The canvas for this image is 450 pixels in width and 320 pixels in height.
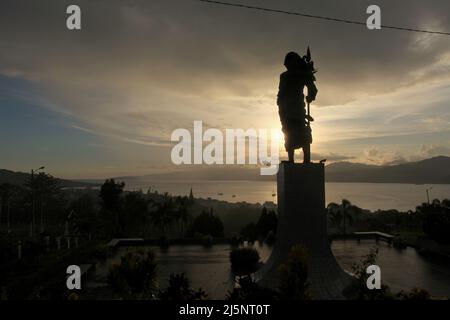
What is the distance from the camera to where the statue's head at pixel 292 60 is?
14195 mm

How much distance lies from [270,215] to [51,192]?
53771 mm

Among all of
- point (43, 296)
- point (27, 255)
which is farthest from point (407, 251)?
point (27, 255)

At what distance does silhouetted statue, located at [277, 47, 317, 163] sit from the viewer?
1416 cm

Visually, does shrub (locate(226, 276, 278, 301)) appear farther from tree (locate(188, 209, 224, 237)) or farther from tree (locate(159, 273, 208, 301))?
tree (locate(188, 209, 224, 237))

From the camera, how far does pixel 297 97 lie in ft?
46.8

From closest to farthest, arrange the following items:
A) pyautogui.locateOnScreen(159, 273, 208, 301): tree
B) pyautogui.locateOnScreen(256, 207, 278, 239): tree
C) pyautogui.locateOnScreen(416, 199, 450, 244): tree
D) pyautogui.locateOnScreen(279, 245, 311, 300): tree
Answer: pyautogui.locateOnScreen(159, 273, 208, 301): tree, pyautogui.locateOnScreen(279, 245, 311, 300): tree, pyautogui.locateOnScreen(416, 199, 450, 244): tree, pyautogui.locateOnScreen(256, 207, 278, 239): tree

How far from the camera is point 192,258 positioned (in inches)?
812

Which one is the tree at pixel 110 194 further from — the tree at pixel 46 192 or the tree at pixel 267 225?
the tree at pixel 46 192

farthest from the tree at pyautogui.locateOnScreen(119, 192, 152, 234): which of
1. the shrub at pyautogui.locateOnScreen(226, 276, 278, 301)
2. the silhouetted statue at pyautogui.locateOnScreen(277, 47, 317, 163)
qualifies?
the shrub at pyautogui.locateOnScreen(226, 276, 278, 301)

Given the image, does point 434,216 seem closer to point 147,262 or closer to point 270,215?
point 270,215

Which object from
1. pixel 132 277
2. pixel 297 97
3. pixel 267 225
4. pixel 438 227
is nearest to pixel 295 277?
pixel 132 277

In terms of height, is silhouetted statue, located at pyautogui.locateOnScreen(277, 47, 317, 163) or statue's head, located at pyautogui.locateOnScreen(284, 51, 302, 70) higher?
statue's head, located at pyautogui.locateOnScreen(284, 51, 302, 70)

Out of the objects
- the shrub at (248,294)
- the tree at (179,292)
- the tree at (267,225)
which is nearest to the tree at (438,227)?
the tree at (267,225)
